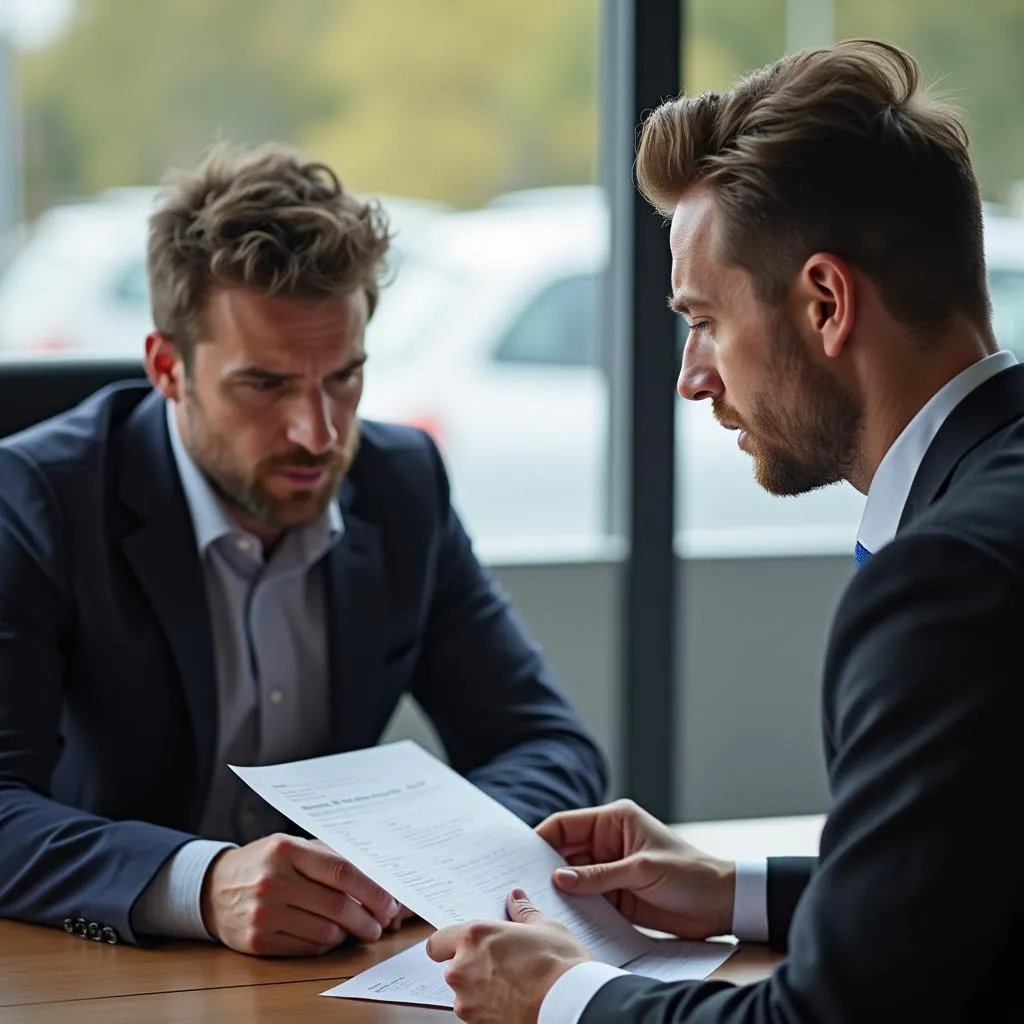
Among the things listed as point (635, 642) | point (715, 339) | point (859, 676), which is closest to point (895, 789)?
point (859, 676)

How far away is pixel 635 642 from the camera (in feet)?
11.1

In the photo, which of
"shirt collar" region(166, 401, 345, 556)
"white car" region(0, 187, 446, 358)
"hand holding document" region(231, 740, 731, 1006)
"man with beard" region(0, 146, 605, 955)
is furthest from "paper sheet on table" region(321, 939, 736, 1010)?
"white car" region(0, 187, 446, 358)

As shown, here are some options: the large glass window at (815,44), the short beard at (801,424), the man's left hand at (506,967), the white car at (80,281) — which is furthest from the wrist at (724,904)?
the white car at (80,281)

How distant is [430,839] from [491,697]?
0.58m

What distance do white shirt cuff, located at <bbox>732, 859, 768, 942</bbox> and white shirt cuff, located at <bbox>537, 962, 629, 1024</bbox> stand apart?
1.02 ft

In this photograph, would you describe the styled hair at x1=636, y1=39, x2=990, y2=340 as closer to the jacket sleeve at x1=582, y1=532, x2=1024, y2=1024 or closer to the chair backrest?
the jacket sleeve at x1=582, y1=532, x2=1024, y2=1024

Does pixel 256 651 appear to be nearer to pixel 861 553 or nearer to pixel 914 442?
pixel 861 553

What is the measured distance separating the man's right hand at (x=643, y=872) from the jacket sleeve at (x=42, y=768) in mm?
367

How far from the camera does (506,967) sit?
120 cm

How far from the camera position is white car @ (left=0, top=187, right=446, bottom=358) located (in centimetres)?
356

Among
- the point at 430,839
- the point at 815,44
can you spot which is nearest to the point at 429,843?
the point at 430,839

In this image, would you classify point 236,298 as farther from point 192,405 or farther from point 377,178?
point 377,178

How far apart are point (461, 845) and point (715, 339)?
20.1 inches

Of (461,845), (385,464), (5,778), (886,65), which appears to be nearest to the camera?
(886,65)
